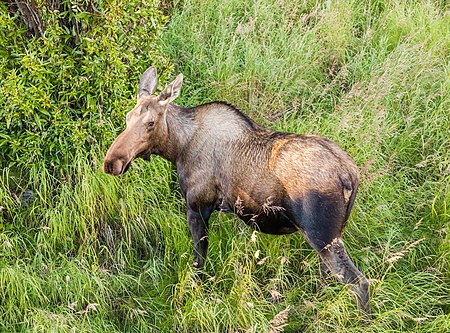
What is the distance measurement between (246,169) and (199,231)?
26.1 inches

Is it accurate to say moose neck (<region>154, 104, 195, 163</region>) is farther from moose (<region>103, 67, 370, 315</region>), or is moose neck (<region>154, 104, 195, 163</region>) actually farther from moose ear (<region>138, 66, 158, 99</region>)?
moose ear (<region>138, 66, 158, 99</region>)

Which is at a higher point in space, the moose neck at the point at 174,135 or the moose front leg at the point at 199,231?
the moose neck at the point at 174,135

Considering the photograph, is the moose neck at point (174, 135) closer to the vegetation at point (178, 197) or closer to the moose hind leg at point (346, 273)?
the vegetation at point (178, 197)

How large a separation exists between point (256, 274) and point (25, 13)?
9.89ft

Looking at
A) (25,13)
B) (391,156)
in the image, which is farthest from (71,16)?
(391,156)

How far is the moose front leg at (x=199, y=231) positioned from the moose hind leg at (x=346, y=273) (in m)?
1.03

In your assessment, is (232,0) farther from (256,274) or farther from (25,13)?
(256,274)

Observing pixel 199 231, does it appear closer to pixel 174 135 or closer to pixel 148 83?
pixel 174 135

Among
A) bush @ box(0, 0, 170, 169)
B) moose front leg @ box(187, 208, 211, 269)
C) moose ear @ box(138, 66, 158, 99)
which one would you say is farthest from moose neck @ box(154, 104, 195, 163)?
bush @ box(0, 0, 170, 169)

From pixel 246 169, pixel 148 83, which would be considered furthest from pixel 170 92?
pixel 246 169

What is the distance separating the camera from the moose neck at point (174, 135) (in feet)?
17.6

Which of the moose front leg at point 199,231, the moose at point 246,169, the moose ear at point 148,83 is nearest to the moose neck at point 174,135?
the moose at point 246,169

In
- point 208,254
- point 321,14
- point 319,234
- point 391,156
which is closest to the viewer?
point 319,234

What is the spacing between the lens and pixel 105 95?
5883mm
